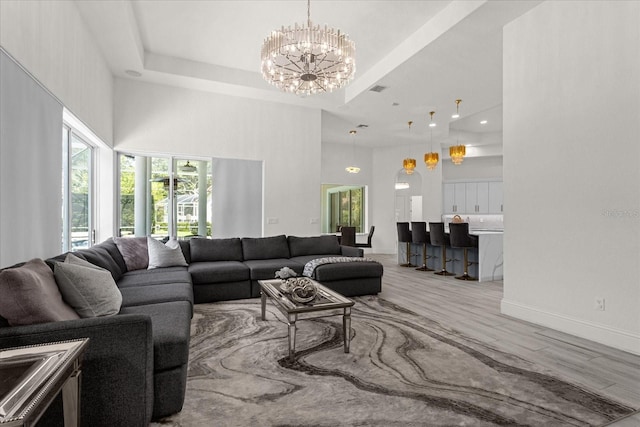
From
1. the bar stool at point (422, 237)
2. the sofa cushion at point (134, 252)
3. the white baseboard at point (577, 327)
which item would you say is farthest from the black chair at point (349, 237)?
the sofa cushion at point (134, 252)

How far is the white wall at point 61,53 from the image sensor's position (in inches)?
90.4

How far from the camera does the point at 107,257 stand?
139 inches

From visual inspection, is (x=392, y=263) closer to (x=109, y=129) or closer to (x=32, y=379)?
(x=109, y=129)

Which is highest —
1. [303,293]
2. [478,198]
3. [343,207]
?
[478,198]

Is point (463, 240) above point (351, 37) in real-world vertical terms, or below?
below

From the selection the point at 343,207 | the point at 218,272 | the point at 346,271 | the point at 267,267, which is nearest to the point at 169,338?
the point at 218,272

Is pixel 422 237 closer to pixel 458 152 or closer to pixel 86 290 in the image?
pixel 458 152

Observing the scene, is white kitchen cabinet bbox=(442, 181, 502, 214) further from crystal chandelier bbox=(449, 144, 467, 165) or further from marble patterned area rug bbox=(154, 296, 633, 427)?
marble patterned area rug bbox=(154, 296, 633, 427)

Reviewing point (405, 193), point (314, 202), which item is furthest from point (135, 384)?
point (405, 193)

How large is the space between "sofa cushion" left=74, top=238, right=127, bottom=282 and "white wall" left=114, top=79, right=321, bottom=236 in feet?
7.52

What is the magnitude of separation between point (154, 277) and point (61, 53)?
2435 mm

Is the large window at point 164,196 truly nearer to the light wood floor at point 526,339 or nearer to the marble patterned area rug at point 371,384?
the marble patterned area rug at point 371,384

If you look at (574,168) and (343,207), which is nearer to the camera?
(574,168)

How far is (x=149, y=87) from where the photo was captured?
5613 mm
